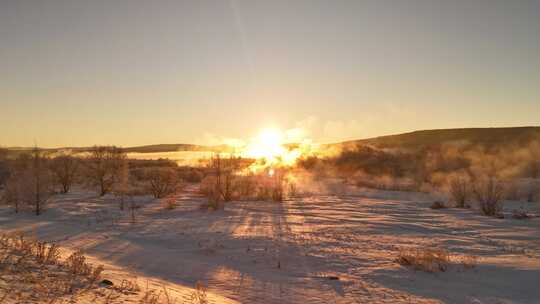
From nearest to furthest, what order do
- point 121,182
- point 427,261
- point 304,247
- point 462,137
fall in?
point 427,261 → point 304,247 → point 121,182 → point 462,137

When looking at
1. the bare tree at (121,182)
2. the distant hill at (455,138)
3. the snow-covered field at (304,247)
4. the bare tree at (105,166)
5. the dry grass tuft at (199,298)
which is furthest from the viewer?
the distant hill at (455,138)

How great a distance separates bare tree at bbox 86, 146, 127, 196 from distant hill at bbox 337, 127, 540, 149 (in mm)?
36371

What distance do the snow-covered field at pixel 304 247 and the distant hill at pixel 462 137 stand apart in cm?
3833

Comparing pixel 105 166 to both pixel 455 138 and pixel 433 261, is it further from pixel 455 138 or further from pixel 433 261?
pixel 455 138

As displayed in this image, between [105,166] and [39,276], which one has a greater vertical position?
[105,166]

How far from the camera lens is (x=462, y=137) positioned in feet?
202

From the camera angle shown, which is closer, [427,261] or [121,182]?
[427,261]

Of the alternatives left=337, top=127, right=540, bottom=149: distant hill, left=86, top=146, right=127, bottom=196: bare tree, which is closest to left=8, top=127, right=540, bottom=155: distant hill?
left=337, top=127, right=540, bottom=149: distant hill

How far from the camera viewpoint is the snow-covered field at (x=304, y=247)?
18.6ft

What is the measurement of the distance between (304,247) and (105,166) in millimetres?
14190

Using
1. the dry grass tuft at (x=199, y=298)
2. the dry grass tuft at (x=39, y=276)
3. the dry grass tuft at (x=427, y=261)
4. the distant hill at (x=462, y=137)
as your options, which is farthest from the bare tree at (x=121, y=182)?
the distant hill at (x=462, y=137)

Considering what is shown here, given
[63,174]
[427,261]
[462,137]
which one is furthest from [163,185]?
[462,137]

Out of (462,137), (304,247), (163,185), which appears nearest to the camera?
(304,247)

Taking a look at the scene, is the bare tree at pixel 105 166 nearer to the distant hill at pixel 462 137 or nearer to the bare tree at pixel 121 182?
the bare tree at pixel 121 182
